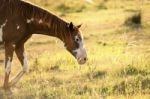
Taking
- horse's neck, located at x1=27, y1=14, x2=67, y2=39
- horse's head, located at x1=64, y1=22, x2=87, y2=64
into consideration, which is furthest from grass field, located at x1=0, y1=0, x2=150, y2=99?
horse's neck, located at x1=27, y1=14, x2=67, y2=39

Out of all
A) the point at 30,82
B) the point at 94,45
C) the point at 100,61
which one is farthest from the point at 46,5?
the point at 30,82

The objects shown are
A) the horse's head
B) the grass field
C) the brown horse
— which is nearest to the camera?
the grass field

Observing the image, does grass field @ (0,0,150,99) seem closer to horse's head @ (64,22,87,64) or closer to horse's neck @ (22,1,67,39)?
horse's head @ (64,22,87,64)

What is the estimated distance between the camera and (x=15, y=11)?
11758 millimetres

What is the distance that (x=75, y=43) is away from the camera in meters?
12.0

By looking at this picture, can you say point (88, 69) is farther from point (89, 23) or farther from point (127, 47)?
point (89, 23)

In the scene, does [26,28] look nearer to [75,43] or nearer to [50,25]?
[50,25]

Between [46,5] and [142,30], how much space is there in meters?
8.24

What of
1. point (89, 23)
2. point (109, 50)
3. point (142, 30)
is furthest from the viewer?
point (89, 23)

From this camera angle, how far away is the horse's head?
1185cm

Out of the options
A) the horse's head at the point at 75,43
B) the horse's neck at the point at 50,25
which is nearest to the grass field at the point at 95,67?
the horse's head at the point at 75,43

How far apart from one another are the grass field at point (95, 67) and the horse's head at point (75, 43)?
0.60 meters

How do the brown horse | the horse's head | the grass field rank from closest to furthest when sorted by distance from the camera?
the grass field, the brown horse, the horse's head

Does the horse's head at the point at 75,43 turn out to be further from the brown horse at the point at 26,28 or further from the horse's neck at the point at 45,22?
the horse's neck at the point at 45,22
